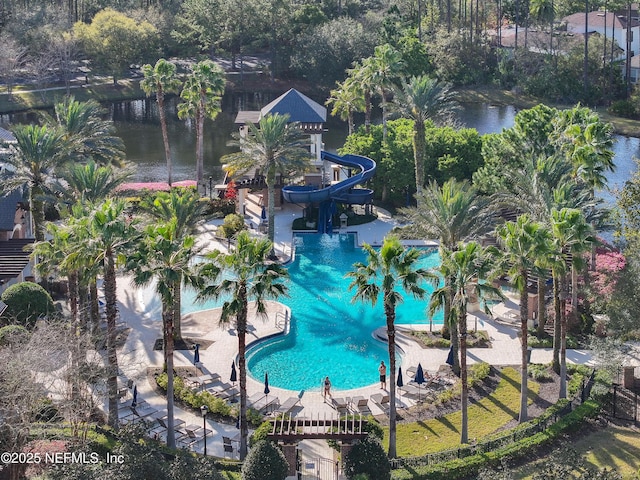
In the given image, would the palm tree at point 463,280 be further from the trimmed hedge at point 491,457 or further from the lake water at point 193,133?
the lake water at point 193,133

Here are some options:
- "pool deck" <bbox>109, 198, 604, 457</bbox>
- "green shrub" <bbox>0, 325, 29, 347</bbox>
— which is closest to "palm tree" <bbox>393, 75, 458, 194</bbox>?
"pool deck" <bbox>109, 198, 604, 457</bbox>

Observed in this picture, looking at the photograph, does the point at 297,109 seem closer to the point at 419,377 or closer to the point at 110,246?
the point at 419,377

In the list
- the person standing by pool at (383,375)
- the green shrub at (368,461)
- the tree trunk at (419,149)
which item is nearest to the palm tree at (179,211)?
the person standing by pool at (383,375)

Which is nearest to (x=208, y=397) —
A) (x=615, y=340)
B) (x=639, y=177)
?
(x=615, y=340)

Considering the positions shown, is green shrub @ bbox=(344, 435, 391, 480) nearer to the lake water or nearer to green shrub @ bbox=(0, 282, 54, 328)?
green shrub @ bbox=(0, 282, 54, 328)

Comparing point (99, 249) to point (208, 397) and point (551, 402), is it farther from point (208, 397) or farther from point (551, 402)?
point (551, 402)

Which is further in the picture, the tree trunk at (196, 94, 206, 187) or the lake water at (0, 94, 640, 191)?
the lake water at (0, 94, 640, 191)
